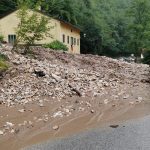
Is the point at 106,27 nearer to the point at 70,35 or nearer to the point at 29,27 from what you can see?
the point at 70,35

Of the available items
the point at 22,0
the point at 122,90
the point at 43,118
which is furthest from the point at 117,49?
the point at 43,118

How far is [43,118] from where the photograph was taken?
15.9m

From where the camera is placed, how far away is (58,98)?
60.6ft

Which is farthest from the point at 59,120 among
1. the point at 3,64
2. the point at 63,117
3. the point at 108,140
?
the point at 3,64

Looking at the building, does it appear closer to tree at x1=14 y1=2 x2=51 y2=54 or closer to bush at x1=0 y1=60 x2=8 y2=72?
tree at x1=14 y1=2 x2=51 y2=54

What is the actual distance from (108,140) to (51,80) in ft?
25.3

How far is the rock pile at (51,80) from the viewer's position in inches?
731

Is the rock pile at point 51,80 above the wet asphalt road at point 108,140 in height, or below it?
above

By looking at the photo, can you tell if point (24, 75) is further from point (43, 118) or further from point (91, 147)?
point (91, 147)

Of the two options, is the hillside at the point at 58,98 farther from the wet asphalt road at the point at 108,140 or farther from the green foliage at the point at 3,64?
the wet asphalt road at the point at 108,140

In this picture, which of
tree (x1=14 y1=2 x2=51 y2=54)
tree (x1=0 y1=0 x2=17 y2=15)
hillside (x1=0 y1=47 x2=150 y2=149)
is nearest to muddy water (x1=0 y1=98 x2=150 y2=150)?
hillside (x1=0 y1=47 x2=150 y2=149)

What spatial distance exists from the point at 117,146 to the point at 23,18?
50.8 feet

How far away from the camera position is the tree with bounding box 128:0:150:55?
79375 mm

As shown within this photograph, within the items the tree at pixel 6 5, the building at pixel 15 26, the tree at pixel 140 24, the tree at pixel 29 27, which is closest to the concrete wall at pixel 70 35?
the building at pixel 15 26
